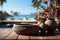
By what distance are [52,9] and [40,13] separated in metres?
0.51

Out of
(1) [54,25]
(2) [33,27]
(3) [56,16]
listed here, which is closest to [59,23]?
(3) [56,16]

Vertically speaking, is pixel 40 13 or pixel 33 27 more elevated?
pixel 40 13

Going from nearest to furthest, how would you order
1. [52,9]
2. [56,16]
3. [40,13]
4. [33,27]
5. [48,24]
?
[33,27] < [48,24] < [40,13] < [52,9] < [56,16]

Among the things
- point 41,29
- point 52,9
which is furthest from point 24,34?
point 52,9

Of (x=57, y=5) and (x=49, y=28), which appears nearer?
(x=49, y=28)

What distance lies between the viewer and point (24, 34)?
321 cm

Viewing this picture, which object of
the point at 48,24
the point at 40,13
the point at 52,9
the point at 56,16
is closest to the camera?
the point at 48,24

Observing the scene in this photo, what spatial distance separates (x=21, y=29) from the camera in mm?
3199

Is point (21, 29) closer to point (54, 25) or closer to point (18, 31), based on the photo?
point (18, 31)

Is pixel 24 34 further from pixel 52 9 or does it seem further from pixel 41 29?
pixel 52 9

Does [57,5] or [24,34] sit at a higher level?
[57,5]

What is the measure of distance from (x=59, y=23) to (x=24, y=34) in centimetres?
146

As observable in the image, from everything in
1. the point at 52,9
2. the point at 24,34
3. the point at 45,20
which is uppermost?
the point at 52,9

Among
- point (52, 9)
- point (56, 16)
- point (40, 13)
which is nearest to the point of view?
point (40, 13)
